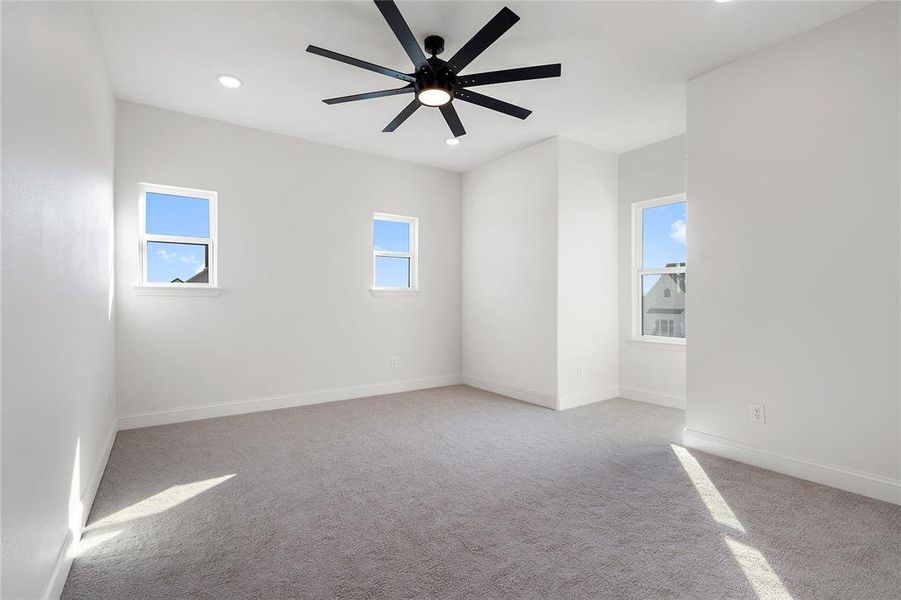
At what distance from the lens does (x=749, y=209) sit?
9.59ft

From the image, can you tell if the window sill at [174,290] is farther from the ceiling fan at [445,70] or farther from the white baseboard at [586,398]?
the white baseboard at [586,398]

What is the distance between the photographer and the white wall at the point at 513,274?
450 centimetres

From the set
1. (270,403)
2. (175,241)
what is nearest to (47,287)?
(175,241)

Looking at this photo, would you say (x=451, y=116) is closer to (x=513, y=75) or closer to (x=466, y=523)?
(x=513, y=75)

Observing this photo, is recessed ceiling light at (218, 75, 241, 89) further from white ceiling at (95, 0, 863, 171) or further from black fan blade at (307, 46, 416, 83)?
black fan blade at (307, 46, 416, 83)

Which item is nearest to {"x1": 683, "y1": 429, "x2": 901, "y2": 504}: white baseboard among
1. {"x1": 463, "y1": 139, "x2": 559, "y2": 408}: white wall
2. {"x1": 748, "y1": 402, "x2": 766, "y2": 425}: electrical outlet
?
{"x1": 748, "y1": 402, "x2": 766, "y2": 425}: electrical outlet

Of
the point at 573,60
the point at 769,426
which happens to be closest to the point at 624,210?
the point at 573,60

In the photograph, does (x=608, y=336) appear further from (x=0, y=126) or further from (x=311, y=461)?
(x=0, y=126)

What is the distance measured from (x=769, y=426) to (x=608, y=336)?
6.92 ft

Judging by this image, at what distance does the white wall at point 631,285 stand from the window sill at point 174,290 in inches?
168

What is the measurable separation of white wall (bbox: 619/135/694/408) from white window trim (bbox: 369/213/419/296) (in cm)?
242

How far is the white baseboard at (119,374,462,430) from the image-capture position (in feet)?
12.3

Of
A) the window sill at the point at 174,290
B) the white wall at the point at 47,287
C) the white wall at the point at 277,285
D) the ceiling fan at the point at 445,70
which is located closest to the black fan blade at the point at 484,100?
the ceiling fan at the point at 445,70

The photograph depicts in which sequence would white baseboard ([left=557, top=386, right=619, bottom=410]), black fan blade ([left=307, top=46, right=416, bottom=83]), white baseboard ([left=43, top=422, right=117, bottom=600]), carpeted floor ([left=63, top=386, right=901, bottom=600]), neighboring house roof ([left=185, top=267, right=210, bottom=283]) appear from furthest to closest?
1. white baseboard ([left=557, top=386, right=619, bottom=410])
2. neighboring house roof ([left=185, top=267, right=210, bottom=283])
3. black fan blade ([left=307, top=46, right=416, bottom=83])
4. carpeted floor ([left=63, top=386, right=901, bottom=600])
5. white baseboard ([left=43, top=422, right=117, bottom=600])
